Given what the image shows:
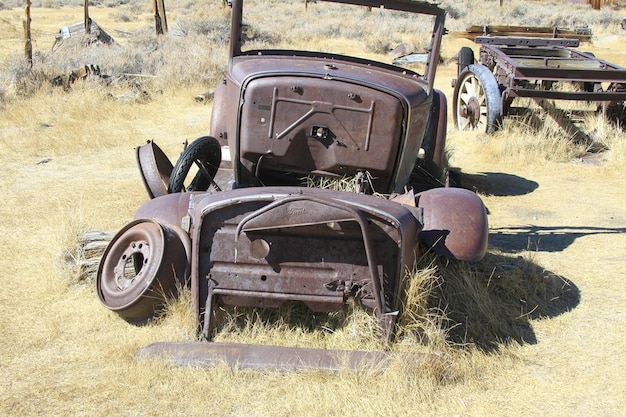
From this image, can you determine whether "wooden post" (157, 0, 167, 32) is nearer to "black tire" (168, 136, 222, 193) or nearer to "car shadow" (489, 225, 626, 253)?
"black tire" (168, 136, 222, 193)

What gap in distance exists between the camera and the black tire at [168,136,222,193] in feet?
18.5

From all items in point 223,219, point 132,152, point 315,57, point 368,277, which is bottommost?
point 132,152

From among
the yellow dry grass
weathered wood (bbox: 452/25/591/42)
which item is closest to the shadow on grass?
the yellow dry grass

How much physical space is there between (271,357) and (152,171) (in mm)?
2490

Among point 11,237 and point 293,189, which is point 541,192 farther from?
point 11,237

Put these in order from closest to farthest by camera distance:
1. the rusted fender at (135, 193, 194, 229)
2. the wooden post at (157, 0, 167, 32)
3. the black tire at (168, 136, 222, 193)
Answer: the rusted fender at (135, 193, 194, 229) → the black tire at (168, 136, 222, 193) → the wooden post at (157, 0, 167, 32)

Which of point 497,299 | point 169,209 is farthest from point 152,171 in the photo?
point 497,299

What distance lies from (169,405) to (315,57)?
3472mm

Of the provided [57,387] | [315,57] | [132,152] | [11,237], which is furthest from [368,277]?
[132,152]

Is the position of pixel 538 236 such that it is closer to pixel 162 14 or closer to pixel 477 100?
pixel 477 100

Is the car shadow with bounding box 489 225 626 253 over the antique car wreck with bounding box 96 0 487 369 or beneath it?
beneath

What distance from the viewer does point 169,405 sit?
3.76 meters

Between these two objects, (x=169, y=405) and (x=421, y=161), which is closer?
(x=169, y=405)

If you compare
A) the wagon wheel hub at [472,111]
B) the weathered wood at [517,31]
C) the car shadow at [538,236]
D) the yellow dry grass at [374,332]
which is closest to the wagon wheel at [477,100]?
the wagon wheel hub at [472,111]
